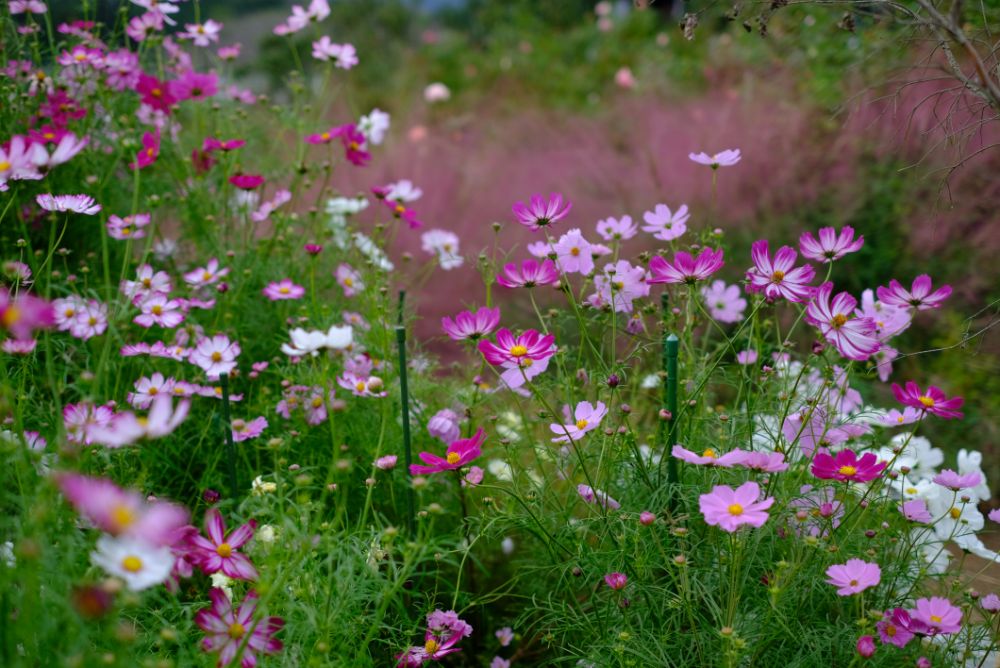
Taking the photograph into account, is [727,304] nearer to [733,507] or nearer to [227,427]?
[733,507]

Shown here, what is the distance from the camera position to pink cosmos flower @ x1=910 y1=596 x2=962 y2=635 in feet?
3.35

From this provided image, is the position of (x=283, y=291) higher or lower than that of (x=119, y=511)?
lower

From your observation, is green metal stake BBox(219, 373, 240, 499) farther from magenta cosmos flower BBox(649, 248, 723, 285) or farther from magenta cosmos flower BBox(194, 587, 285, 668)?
magenta cosmos flower BBox(649, 248, 723, 285)

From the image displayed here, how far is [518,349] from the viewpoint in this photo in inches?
42.5

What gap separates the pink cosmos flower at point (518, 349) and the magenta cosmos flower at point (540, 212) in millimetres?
171

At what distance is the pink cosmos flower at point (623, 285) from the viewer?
4.09ft

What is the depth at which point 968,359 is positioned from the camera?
2348mm

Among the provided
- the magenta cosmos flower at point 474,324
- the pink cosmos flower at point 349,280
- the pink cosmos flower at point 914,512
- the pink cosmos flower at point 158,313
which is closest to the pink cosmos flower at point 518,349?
the magenta cosmos flower at point 474,324

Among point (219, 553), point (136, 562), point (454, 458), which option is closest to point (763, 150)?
point (454, 458)

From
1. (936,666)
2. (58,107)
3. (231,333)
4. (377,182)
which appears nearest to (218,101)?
(58,107)

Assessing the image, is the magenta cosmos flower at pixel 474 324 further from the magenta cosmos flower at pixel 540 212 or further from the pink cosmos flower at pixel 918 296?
the pink cosmos flower at pixel 918 296

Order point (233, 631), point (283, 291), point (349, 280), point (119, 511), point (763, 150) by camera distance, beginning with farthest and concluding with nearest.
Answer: point (763, 150), point (349, 280), point (283, 291), point (233, 631), point (119, 511)

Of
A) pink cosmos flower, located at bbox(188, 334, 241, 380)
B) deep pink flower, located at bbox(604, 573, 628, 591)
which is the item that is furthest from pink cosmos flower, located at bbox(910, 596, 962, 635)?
pink cosmos flower, located at bbox(188, 334, 241, 380)

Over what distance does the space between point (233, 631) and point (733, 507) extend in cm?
52
